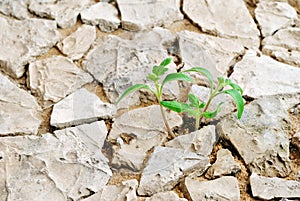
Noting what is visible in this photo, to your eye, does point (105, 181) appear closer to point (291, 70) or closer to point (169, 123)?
point (169, 123)

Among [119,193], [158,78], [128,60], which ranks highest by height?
[158,78]

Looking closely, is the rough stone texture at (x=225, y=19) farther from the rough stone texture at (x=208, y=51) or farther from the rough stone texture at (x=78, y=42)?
the rough stone texture at (x=78, y=42)

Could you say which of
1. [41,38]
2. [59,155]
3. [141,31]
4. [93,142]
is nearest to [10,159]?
[59,155]

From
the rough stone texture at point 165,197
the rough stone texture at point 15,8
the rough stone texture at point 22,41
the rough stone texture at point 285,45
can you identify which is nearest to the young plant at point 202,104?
the rough stone texture at point 165,197

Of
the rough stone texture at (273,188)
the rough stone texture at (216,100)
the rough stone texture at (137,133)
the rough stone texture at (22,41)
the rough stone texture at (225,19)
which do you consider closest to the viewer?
the rough stone texture at (273,188)

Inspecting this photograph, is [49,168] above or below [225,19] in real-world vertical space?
below

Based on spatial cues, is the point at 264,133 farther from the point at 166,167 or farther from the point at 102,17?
the point at 102,17

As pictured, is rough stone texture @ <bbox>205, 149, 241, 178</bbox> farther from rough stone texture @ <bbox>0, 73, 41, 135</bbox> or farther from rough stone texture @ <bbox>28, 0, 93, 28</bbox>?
rough stone texture @ <bbox>28, 0, 93, 28</bbox>

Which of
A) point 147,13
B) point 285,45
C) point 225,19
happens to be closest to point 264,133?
point 285,45
